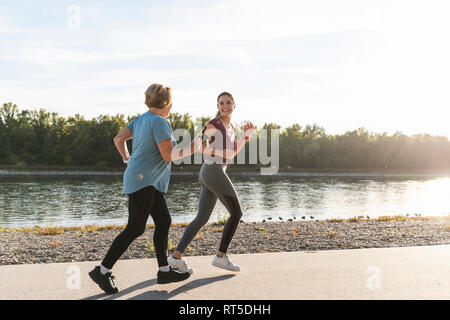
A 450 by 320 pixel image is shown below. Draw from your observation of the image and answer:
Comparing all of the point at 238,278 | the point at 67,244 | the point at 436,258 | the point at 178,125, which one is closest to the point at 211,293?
the point at 238,278

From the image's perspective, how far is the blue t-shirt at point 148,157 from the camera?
3578 millimetres

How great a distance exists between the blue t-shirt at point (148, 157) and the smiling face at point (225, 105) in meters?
0.75

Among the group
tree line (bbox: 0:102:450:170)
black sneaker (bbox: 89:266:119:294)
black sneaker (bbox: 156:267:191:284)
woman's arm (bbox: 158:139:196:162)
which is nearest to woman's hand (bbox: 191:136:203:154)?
woman's arm (bbox: 158:139:196:162)

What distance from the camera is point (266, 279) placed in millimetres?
4062

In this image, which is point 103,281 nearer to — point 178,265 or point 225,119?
point 178,265

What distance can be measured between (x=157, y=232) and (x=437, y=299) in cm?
236

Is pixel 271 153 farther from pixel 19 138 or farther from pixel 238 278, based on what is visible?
pixel 238 278

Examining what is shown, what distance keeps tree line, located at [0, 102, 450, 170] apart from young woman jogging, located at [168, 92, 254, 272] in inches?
3303

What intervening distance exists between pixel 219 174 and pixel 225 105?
0.68 meters

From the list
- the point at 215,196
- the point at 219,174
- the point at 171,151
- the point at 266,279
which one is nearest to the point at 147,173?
the point at 171,151

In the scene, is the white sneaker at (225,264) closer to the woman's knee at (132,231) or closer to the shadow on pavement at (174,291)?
the shadow on pavement at (174,291)

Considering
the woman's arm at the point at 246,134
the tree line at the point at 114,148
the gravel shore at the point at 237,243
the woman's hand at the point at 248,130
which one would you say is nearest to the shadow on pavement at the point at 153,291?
the woman's arm at the point at 246,134
